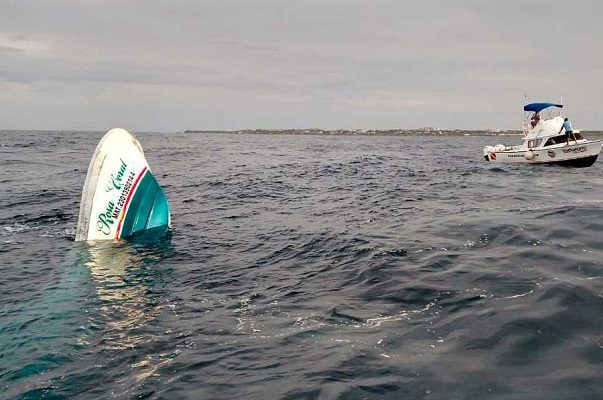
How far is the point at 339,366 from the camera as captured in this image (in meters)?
5.24

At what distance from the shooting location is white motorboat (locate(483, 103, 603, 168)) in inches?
1178

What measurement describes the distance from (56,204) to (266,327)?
1567 centimetres

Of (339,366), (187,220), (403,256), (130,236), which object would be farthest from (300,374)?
(187,220)

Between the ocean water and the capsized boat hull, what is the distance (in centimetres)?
73

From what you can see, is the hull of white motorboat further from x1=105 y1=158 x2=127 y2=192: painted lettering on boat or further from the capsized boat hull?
x1=105 y1=158 x2=127 y2=192: painted lettering on boat

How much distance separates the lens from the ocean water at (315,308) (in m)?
4.97

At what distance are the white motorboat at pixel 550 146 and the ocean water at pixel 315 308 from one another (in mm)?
17834

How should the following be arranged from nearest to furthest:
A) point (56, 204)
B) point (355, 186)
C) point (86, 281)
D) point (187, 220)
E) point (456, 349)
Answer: point (456, 349) → point (86, 281) → point (187, 220) → point (56, 204) → point (355, 186)

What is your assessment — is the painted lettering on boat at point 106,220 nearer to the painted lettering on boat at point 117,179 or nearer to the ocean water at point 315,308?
the painted lettering on boat at point 117,179

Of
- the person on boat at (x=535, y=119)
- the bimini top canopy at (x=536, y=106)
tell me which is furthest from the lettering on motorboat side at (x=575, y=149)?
the bimini top canopy at (x=536, y=106)

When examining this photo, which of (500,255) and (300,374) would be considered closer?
(300,374)

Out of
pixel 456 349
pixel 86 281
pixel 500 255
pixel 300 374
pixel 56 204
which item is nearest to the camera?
pixel 300 374

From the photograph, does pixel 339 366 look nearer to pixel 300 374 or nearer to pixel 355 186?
pixel 300 374

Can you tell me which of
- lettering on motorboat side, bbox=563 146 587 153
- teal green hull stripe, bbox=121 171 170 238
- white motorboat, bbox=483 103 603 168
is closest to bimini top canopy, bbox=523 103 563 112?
white motorboat, bbox=483 103 603 168
